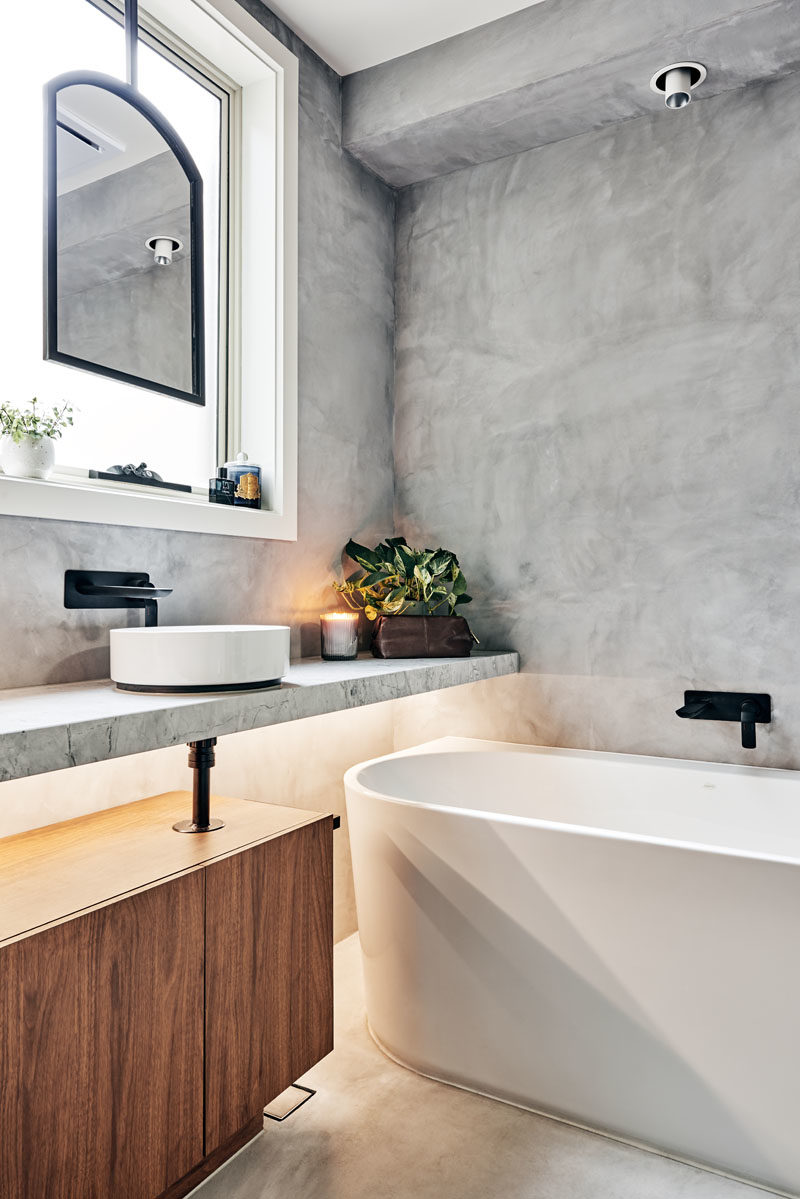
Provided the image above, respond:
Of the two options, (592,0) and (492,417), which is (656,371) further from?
(592,0)

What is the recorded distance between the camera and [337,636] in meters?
2.41

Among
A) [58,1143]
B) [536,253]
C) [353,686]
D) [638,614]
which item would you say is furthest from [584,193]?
[58,1143]

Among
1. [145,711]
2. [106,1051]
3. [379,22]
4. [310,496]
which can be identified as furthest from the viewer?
[310,496]

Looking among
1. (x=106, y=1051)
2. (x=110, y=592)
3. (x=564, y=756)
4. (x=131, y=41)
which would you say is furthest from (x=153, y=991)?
(x=131, y=41)

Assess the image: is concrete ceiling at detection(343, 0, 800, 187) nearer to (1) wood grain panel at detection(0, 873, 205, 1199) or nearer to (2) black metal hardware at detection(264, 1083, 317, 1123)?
(1) wood grain panel at detection(0, 873, 205, 1199)

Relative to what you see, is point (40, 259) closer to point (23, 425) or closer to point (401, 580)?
point (23, 425)

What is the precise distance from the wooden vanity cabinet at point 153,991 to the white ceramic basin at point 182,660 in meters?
0.29

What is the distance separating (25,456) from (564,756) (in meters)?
1.67

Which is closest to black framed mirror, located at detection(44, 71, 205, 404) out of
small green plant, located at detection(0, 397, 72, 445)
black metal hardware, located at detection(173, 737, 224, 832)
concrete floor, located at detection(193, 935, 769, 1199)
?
small green plant, located at detection(0, 397, 72, 445)

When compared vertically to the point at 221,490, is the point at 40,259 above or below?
above

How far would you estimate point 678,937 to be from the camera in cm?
160

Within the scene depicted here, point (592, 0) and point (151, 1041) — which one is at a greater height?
point (592, 0)

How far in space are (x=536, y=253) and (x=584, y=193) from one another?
0.73 feet

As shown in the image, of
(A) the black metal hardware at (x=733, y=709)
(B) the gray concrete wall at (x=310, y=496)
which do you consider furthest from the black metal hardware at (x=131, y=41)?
(A) the black metal hardware at (x=733, y=709)
